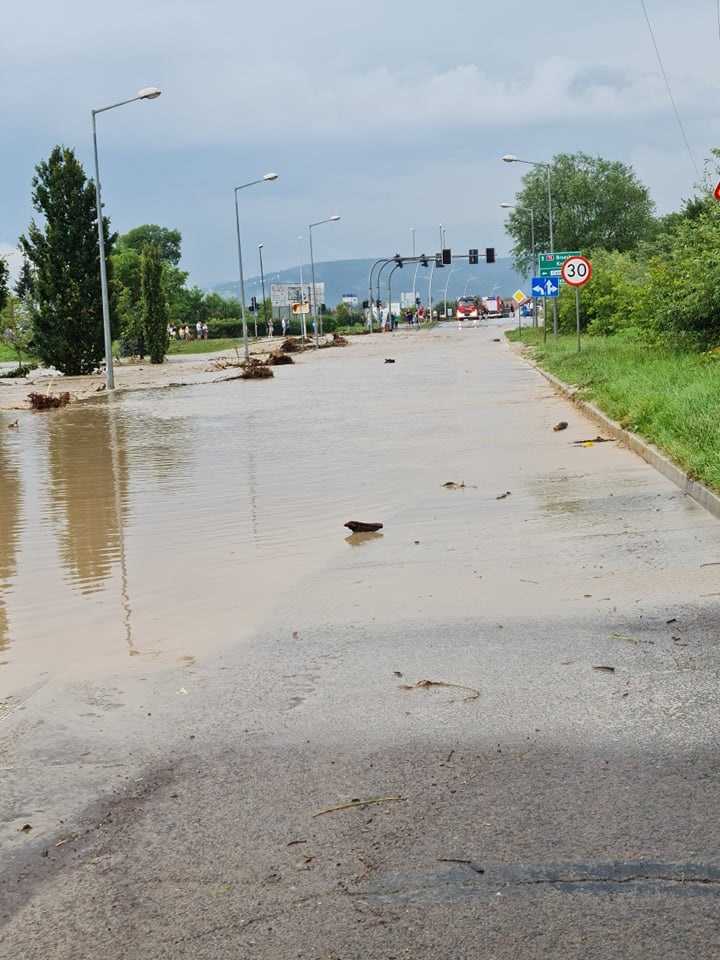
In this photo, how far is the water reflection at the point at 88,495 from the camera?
956 cm

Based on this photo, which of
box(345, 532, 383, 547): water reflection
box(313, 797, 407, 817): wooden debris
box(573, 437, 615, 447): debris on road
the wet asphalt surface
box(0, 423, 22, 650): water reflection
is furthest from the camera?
box(573, 437, 615, 447): debris on road

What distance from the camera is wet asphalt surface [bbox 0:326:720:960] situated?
11.2ft

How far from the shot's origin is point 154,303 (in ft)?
186

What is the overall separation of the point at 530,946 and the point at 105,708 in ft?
9.51

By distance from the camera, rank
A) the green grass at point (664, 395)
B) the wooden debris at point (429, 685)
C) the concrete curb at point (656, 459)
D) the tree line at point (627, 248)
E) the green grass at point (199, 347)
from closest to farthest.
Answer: the wooden debris at point (429, 685) → the concrete curb at point (656, 459) → the green grass at point (664, 395) → the tree line at point (627, 248) → the green grass at point (199, 347)

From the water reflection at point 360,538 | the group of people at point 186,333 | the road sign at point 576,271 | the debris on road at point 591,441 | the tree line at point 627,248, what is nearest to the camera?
the water reflection at point 360,538

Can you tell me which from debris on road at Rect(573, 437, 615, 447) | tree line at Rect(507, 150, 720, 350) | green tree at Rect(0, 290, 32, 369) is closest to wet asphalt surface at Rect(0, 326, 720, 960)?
debris on road at Rect(573, 437, 615, 447)

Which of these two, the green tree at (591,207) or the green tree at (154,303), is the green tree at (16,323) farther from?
the green tree at (591,207)

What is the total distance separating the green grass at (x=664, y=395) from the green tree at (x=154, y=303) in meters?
29.6

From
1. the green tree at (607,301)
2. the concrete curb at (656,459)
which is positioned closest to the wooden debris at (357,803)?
the concrete curb at (656,459)

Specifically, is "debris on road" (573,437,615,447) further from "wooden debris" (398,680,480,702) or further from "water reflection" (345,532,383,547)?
"wooden debris" (398,680,480,702)

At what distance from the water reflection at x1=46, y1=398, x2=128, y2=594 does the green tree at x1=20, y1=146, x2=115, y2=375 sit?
2229 cm

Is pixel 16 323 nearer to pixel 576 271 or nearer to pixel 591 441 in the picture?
pixel 576 271

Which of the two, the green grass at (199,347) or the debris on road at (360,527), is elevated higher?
the green grass at (199,347)
